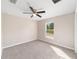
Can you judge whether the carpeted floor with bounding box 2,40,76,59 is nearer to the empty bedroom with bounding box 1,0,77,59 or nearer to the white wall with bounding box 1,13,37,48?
the empty bedroom with bounding box 1,0,77,59

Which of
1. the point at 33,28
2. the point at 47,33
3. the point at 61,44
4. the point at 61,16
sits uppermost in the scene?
the point at 61,16

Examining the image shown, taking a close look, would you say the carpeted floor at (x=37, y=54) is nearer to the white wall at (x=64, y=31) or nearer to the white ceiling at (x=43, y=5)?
the white wall at (x=64, y=31)

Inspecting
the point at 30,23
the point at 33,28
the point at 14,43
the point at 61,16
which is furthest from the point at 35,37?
the point at 61,16

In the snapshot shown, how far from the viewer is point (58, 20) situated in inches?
177

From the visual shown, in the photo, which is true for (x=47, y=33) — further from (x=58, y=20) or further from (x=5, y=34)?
(x=5, y=34)

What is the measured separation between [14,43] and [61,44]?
3211mm

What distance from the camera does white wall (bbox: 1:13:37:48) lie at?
153 inches

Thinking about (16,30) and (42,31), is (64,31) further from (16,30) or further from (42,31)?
(16,30)

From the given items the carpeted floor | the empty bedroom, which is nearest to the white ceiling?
the empty bedroom

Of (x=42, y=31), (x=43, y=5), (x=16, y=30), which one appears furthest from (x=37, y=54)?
A: (x=42, y=31)

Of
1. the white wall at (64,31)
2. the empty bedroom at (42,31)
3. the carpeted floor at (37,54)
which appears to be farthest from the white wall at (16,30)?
the white wall at (64,31)

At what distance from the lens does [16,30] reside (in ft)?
14.8

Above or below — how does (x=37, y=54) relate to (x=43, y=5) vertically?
below

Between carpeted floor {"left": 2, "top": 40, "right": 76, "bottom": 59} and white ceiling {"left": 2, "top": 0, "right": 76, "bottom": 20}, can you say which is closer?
white ceiling {"left": 2, "top": 0, "right": 76, "bottom": 20}
